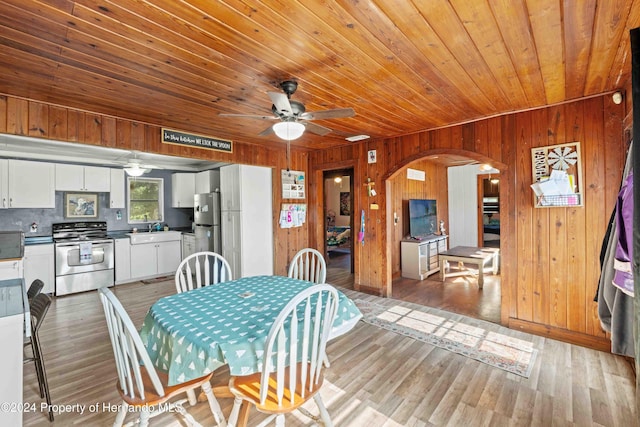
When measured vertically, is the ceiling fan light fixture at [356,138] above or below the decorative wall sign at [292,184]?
above

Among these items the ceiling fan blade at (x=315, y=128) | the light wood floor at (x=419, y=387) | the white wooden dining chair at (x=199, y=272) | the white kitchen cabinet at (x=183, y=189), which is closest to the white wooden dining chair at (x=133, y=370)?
the light wood floor at (x=419, y=387)

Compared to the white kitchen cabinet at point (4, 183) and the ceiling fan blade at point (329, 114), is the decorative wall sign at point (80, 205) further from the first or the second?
the ceiling fan blade at point (329, 114)

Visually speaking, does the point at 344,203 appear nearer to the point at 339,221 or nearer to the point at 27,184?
the point at 339,221

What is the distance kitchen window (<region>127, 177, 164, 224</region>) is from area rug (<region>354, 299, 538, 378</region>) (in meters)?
4.94

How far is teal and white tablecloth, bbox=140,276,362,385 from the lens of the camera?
1.42 metres

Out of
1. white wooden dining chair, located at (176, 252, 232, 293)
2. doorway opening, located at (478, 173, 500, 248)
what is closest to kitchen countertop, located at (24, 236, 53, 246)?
white wooden dining chair, located at (176, 252, 232, 293)

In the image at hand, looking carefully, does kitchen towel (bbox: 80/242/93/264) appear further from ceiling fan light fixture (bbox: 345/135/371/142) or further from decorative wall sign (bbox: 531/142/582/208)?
decorative wall sign (bbox: 531/142/582/208)

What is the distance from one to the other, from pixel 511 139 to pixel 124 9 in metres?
3.61

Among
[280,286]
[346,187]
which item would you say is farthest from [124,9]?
[346,187]

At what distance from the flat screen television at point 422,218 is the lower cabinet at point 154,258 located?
4.93 meters

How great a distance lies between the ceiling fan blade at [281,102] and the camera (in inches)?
72.4

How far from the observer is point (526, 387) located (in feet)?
7.07

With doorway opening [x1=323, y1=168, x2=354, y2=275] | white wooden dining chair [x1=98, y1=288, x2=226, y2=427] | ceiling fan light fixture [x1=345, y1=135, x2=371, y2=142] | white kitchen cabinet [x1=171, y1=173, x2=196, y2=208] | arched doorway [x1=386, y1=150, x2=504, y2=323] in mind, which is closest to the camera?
white wooden dining chair [x1=98, y1=288, x2=226, y2=427]

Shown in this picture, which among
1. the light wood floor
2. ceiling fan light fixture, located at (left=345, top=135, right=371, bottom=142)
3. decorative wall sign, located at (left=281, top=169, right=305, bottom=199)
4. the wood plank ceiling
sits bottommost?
the light wood floor
